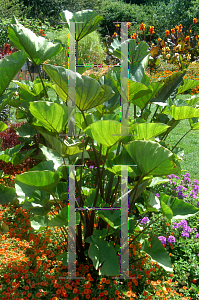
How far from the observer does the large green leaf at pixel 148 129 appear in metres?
1.28

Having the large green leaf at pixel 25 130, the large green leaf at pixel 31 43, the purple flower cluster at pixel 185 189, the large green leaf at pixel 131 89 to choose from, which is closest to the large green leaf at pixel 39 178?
the large green leaf at pixel 131 89

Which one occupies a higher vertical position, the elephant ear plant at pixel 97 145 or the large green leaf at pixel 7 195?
the elephant ear plant at pixel 97 145

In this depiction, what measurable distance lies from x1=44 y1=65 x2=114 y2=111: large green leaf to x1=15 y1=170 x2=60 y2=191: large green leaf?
37cm

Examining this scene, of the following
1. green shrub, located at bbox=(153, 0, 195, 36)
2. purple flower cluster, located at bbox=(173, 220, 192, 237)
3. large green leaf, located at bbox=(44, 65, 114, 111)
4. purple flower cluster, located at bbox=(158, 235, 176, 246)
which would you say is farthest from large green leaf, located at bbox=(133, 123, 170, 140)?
green shrub, located at bbox=(153, 0, 195, 36)

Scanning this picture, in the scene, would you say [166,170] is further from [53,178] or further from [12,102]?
[12,102]

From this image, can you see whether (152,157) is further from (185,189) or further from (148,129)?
(185,189)

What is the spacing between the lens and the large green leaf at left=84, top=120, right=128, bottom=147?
3.68 ft

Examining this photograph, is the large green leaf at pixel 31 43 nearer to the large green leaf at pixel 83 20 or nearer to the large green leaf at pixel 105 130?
the large green leaf at pixel 83 20

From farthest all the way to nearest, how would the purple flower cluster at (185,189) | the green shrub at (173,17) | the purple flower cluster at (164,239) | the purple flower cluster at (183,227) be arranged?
1. the green shrub at (173,17)
2. the purple flower cluster at (185,189)
3. the purple flower cluster at (183,227)
4. the purple flower cluster at (164,239)

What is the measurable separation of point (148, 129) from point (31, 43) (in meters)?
0.87

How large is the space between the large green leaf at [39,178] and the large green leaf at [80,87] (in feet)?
1.22

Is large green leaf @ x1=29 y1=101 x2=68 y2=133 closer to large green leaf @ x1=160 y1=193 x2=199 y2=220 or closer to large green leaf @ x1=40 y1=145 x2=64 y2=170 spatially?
large green leaf @ x1=40 y1=145 x2=64 y2=170

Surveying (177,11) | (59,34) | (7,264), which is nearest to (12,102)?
(7,264)

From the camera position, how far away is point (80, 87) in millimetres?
1203
